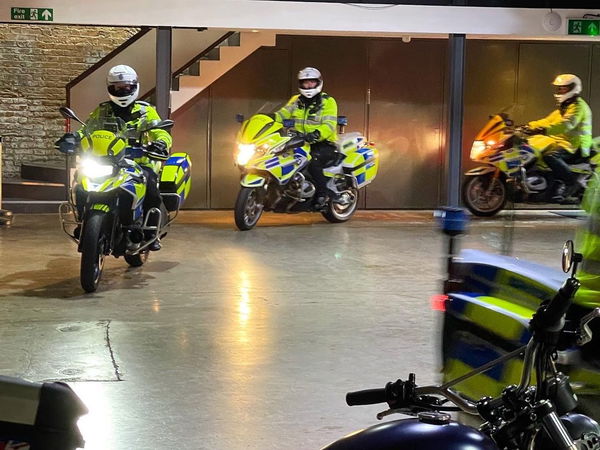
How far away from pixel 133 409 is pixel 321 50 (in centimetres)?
979

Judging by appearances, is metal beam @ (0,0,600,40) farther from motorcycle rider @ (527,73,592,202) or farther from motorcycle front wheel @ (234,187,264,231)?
motorcycle front wheel @ (234,187,264,231)

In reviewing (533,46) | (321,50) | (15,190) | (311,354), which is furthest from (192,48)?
(311,354)

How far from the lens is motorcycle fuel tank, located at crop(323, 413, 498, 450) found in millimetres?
2178

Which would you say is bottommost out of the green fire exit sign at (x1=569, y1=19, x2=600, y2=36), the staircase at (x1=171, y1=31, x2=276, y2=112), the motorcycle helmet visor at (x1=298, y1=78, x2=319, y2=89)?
the motorcycle helmet visor at (x1=298, y1=78, x2=319, y2=89)

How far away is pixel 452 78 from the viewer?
13180 mm

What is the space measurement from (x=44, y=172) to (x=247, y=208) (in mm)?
3803

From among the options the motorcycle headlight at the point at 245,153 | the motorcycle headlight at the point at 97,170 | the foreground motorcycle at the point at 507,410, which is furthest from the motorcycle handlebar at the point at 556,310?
the motorcycle headlight at the point at 245,153

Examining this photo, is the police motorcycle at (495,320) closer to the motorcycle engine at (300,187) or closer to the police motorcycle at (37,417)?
the police motorcycle at (37,417)

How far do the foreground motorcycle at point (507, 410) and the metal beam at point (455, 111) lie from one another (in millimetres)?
10540

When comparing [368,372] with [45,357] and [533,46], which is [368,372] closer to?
[45,357]

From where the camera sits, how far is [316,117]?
38.7ft

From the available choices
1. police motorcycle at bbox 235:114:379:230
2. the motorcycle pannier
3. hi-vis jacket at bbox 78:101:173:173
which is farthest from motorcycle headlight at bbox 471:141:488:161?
hi-vis jacket at bbox 78:101:173:173

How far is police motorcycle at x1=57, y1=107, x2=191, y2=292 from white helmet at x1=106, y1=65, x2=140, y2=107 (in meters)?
0.19

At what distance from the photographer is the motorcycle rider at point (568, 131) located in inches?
476
